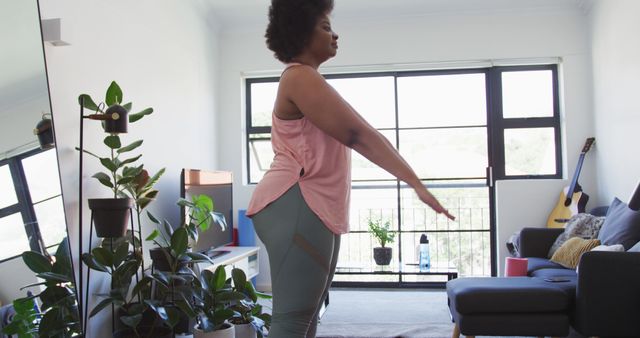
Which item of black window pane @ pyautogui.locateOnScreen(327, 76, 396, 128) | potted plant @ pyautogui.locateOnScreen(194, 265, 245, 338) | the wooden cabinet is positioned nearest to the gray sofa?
potted plant @ pyautogui.locateOnScreen(194, 265, 245, 338)

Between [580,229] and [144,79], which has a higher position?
[144,79]

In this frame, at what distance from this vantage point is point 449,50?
4.78 m

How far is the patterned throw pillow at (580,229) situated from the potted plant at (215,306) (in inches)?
92.6

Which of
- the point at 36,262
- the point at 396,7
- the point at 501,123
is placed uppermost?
the point at 396,7

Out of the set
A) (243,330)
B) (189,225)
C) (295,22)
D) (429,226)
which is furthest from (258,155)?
(295,22)

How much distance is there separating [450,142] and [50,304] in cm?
380

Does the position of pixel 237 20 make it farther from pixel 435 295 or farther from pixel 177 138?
Result: pixel 435 295

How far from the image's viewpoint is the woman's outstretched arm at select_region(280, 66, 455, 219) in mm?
826

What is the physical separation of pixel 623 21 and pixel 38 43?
3853 millimetres

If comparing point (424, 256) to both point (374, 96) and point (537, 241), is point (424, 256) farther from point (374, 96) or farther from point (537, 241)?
point (374, 96)

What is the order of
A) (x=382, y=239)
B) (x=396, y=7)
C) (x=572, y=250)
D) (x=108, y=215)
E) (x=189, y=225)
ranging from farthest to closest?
1. (x=396, y=7)
2. (x=382, y=239)
3. (x=572, y=250)
4. (x=189, y=225)
5. (x=108, y=215)

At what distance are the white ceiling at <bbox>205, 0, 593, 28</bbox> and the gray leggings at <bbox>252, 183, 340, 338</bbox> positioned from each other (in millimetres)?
4089

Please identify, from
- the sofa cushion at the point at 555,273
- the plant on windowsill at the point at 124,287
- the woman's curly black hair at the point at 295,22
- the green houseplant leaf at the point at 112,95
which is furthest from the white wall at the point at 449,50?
the woman's curly black hair at the point at 295,22

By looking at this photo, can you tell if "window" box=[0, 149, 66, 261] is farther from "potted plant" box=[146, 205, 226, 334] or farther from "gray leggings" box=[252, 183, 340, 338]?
"gray leggings" box=[252, 183, 340, 338]
